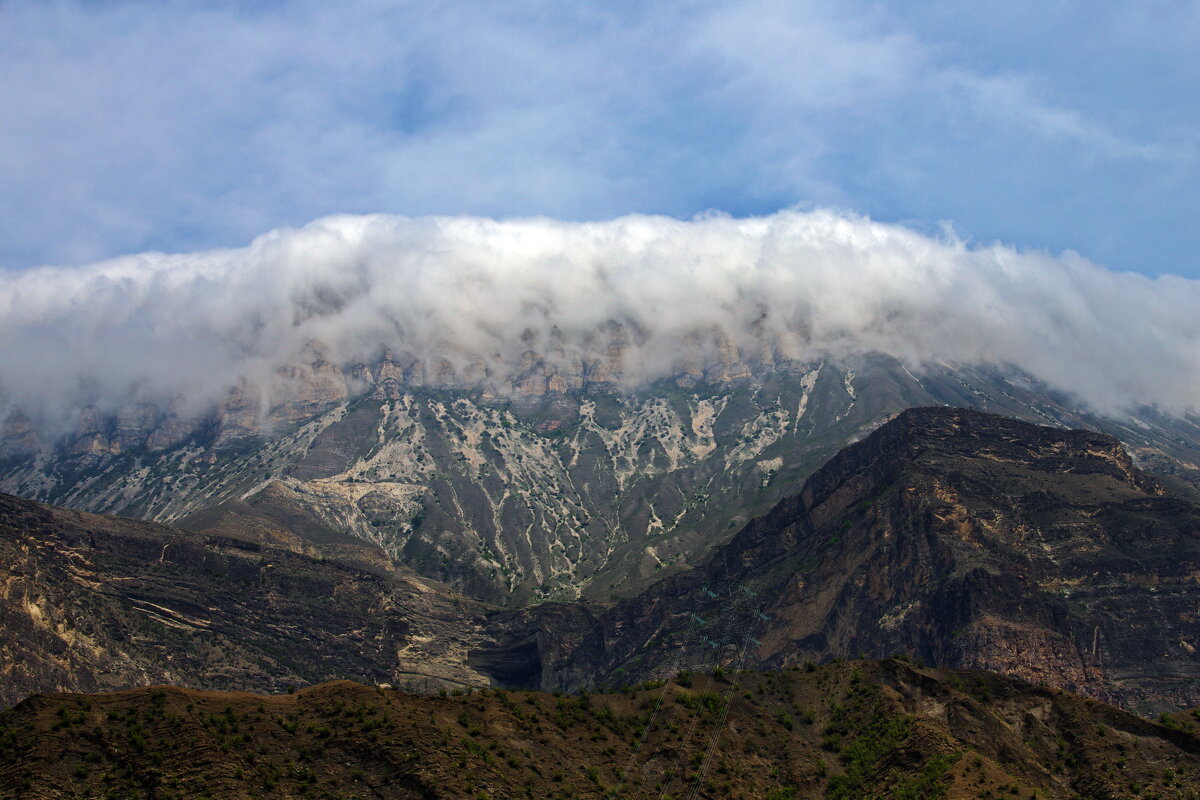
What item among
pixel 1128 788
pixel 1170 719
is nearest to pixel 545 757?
pixel 1128 788

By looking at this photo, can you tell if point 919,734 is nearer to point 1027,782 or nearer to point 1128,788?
point 1027,782

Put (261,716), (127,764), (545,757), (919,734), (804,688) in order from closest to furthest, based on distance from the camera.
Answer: (127,764)
(261,716)
(545,757)
(919,734)
(804,688)

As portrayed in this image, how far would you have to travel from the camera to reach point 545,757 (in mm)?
119625

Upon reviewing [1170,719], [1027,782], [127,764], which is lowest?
[127,764]

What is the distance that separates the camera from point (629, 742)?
132 metres

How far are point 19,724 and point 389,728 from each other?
3110cm

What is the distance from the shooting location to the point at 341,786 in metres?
101

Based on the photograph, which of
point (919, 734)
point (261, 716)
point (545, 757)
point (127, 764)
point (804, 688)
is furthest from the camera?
point (804, 688)

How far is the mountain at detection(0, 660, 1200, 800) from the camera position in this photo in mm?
96812

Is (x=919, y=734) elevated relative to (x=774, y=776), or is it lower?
elevated

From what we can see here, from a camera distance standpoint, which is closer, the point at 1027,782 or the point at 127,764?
the point at 127,764

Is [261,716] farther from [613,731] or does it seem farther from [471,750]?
[613,731]

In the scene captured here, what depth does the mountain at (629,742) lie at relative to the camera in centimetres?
9681

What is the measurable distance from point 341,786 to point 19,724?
27040 mm
